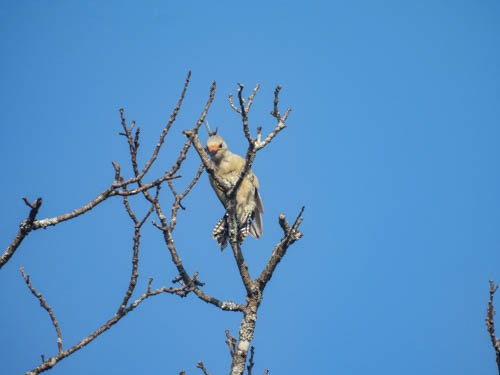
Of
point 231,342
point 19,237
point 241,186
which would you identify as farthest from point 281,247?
point 241,186

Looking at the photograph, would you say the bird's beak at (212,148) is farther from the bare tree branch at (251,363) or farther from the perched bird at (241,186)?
the bare tree branch at (251,363)

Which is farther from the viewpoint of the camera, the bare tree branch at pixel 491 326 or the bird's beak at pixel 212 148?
the bird's beak at pixel 212 148

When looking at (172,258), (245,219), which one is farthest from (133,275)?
(245,219)

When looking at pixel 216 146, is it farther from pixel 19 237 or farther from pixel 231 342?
pixel 19 237

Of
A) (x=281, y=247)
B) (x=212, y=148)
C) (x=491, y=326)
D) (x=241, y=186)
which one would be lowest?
(x=491, y=326)

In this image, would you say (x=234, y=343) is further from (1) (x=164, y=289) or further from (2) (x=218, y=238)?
(2) (x=218, y=238)

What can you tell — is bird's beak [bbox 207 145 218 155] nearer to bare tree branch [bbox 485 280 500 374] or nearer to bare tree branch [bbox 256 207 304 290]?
bare tree branch [bbox 256 207 304 290]

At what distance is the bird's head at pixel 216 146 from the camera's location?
8565 mm

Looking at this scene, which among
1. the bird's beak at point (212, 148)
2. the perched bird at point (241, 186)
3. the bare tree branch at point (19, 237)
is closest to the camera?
the bare tree branch at point (19, 237)

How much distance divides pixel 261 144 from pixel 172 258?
1271 millimetres

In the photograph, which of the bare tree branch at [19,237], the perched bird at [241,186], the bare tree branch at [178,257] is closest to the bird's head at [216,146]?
the perched bird at [241,186]

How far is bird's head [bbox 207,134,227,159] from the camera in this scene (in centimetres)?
856

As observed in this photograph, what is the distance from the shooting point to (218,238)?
25.3 ft

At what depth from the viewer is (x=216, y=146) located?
862 centimetres
